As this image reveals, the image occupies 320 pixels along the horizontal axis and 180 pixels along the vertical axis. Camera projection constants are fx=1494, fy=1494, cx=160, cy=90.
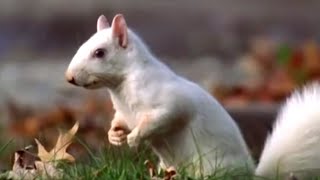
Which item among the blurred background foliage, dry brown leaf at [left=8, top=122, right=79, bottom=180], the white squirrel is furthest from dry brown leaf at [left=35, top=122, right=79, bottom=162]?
the blurred background foliage

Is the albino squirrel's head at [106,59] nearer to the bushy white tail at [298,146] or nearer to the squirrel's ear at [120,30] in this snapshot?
the squirrel's ear at [120,30]

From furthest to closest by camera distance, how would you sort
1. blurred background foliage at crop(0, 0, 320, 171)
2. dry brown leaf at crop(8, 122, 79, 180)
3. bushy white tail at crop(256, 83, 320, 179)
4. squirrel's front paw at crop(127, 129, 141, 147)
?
blurred background foliage at crop(0, 0, 320, 171) → bushy white tail at crop(256, 83, 320, 179) → dry brown leaf at crop(8, 122, 79, 180) → squirrel's front paw at crop(127, 129, 141, 147)

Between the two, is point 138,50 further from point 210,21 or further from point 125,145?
point 210,21

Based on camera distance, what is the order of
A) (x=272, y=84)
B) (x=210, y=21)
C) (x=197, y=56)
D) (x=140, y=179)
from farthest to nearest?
(x=210, y=21) < (x=197, y=56) < (x=272, y=84) < (x=140, y=179)

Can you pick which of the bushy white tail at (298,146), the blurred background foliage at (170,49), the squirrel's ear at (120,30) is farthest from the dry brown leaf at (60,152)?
the blurred background foliage at (170,49)

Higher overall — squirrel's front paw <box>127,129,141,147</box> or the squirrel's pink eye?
the squirrel's pink eye

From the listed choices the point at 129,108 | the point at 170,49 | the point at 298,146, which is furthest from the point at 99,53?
the point at 170,49

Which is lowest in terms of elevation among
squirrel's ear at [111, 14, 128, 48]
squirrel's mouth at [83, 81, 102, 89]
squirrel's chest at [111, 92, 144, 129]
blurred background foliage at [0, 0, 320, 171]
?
blurred background foliage at [0, 0, 320, 171]

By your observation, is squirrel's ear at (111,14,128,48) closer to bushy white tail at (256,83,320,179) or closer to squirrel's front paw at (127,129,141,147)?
squirrel's front paw at (127,129,141,147)

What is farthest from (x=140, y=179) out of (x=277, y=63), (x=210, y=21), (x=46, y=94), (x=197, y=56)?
(x=210, y=21)
